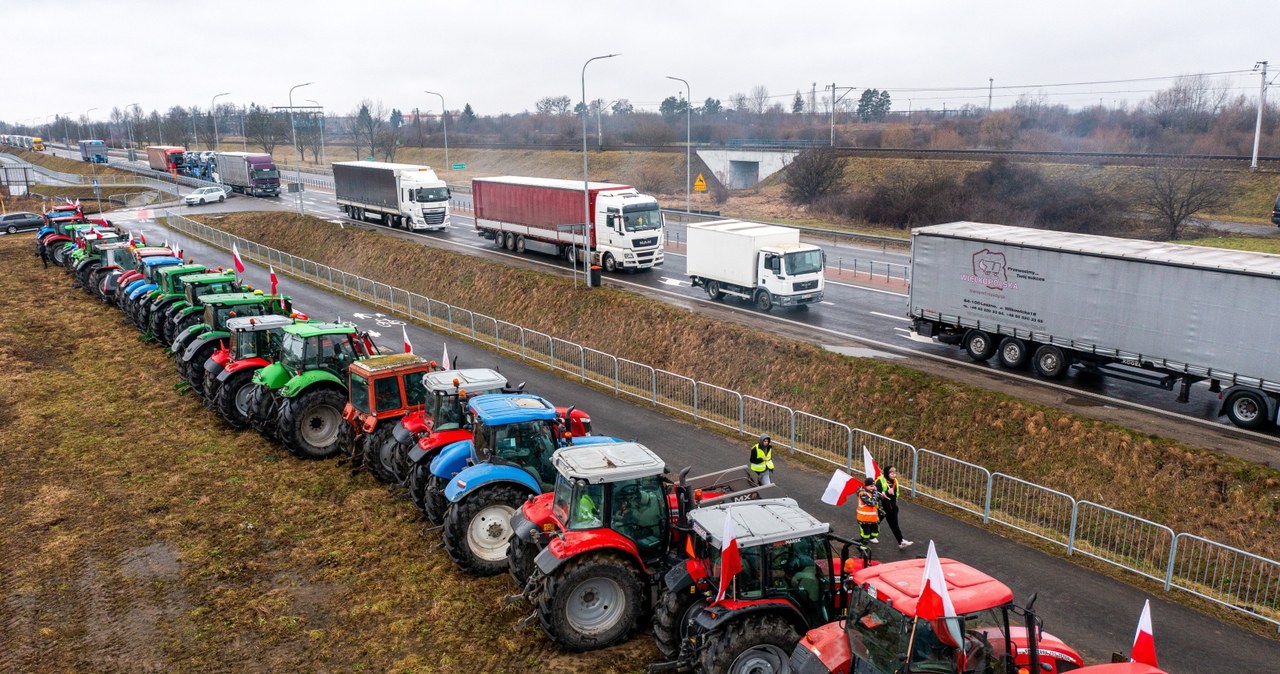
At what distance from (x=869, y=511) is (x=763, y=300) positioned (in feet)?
53.2

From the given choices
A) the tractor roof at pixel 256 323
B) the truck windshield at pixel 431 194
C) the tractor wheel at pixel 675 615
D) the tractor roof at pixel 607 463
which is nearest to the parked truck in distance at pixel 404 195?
the truck windshield at pixel 431 194

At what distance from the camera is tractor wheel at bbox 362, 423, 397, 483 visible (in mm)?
14375

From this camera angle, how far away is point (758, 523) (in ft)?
28.5

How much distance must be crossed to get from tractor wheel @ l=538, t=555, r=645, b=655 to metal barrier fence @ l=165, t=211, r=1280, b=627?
21.3 ft

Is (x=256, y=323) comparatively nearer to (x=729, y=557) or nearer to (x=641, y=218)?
(x=729, y=557)

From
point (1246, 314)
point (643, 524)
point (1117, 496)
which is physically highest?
point (1246, 314)

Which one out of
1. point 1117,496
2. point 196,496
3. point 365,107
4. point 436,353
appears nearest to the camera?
point 196,496

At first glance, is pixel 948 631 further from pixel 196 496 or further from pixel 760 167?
pixel 760 167

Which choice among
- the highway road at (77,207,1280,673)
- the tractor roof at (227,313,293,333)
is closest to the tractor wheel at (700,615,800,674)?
the highway road at (77,207,1280,673)

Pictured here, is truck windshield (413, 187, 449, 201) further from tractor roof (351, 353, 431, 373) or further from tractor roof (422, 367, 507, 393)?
tractor roof (422, 367, 507, 393)

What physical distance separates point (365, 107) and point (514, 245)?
290ft

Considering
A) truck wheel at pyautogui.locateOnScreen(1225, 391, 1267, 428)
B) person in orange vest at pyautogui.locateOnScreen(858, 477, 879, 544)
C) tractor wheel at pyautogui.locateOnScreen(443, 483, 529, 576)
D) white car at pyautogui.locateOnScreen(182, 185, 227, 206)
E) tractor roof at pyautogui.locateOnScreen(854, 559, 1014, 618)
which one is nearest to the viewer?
tractor roof at pyautogui.locateOnScreen(854, 559, 1014, 618)

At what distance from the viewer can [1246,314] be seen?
16391mm

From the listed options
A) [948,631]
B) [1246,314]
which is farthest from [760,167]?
[948,631]
